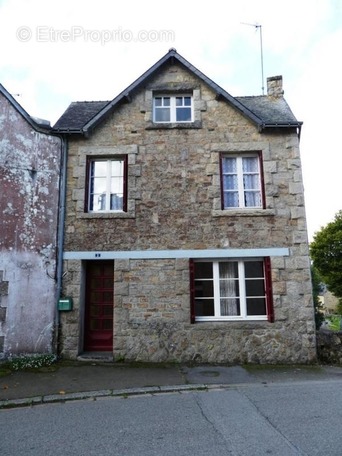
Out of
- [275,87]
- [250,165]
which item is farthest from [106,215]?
[275,87]

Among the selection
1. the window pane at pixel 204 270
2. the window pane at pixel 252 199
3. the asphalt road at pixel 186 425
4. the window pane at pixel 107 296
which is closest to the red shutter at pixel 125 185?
the window pane at pixel 107 296

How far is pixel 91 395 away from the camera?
5.88m

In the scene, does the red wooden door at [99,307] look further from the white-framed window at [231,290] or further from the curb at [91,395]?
the curb at [91,395]

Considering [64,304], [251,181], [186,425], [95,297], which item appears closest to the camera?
[186,425]

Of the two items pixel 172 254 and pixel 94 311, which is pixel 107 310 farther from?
pixel 172 254

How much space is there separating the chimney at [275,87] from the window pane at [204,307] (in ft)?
21.7

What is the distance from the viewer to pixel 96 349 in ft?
28.6

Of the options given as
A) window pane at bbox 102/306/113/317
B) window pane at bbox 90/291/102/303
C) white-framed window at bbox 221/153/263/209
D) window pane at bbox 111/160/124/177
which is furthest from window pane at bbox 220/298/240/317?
window pane at bbox 111/160/124/177

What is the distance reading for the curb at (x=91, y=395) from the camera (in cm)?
557

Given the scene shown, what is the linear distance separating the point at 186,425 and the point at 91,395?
2048mm

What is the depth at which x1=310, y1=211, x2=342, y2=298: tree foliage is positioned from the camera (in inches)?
671

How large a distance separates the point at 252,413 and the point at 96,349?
15.9 ft

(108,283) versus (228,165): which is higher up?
(228,165)

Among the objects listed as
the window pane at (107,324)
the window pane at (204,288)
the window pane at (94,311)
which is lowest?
the window pane at (107,324)
